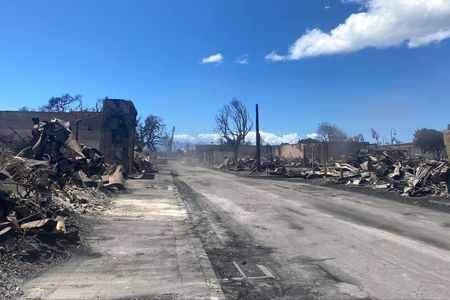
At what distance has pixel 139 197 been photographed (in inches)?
689

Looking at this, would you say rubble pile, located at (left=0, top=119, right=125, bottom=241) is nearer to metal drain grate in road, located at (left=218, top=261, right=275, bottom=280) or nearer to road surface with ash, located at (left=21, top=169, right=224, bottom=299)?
road surface with ash, located at (left=21, top=169, right=224, bottom=299)

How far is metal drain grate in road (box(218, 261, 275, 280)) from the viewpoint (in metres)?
6.56

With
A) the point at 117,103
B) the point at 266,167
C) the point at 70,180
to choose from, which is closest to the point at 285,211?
the point at 70,180

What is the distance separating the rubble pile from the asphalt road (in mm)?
3091

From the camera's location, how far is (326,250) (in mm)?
8453

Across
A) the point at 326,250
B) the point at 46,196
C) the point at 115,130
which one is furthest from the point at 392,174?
the point at 46,196

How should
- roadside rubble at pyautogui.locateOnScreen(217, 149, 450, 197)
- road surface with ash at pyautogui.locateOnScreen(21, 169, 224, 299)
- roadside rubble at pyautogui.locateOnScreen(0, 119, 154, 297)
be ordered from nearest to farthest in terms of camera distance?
1. road surface with ash at pyautogui.locateOnScreen(21, 169, 224, 299)
2. roadside rubble at pyautogui.locateOnScreen(0, 119, 154, 297)
3. roadside rubble at pyautogui.locateOnScreen(217, 149, 450, 197)

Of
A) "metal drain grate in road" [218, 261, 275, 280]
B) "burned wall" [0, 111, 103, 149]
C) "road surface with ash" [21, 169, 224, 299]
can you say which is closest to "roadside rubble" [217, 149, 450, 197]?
"road surface with ash" [21, 169, 224, 299]

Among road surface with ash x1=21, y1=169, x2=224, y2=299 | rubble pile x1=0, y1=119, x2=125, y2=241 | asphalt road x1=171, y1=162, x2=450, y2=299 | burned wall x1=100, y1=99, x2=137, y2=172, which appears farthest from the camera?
burned wall x1=100, y1=99, x2=137, y2=172

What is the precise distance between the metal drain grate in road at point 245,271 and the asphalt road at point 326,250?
0.05ft

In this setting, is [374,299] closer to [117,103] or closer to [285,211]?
[285,211]

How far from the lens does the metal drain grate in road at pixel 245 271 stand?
258 inches

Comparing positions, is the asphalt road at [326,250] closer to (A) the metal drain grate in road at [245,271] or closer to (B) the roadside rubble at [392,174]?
(A) the metal drain grate in road at [245,271]

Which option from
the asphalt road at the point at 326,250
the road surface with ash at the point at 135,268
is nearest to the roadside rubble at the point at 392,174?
the asphalt road at the point at 326,250
